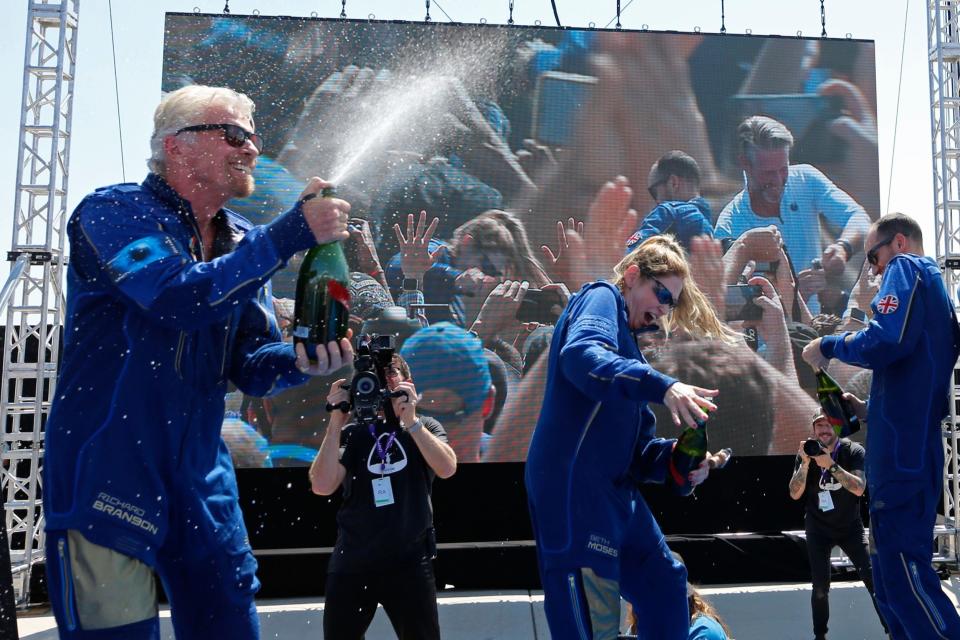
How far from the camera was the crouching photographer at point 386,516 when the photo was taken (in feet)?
11.2

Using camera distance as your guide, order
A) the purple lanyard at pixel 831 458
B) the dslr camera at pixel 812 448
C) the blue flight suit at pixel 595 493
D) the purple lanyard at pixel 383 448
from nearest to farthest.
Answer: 1. the blue flight suit at pixel 595 493
2. the purple lanyard at pixel 383 448
3. the dslr camera at pixel 812 448
4. the purple lanyard at pixel 831 458

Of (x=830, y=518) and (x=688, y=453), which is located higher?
(x=688, y=453)

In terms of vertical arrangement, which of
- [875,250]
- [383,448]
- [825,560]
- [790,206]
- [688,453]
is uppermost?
[790,206]

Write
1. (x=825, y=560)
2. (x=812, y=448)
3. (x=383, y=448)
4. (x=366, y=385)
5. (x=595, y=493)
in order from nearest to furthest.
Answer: (x=595, y=493) → (x=366, y=385) → (x=383, y=448) → (x=812, y=448) → (x=825, y=560)

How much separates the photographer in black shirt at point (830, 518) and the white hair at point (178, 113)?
4.54 metres

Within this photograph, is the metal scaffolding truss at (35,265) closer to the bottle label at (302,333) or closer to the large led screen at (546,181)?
the large led screen at (546,181)

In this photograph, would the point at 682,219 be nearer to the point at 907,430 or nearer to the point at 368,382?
the point at 907,430

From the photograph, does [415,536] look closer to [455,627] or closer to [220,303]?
[220,303]

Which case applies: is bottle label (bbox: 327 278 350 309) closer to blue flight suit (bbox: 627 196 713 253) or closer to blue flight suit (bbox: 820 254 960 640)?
blue flight suit (bbox: 820 254 960 640)

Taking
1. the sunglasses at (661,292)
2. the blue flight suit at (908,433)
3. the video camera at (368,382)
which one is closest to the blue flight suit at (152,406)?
the video camera at (368,382)

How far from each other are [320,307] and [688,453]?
4.29 ft

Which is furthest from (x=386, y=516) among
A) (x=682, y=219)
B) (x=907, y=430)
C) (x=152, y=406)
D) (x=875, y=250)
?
(x=682, y=219)

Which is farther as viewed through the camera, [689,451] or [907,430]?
[907,430]

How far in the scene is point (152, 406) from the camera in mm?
1686
